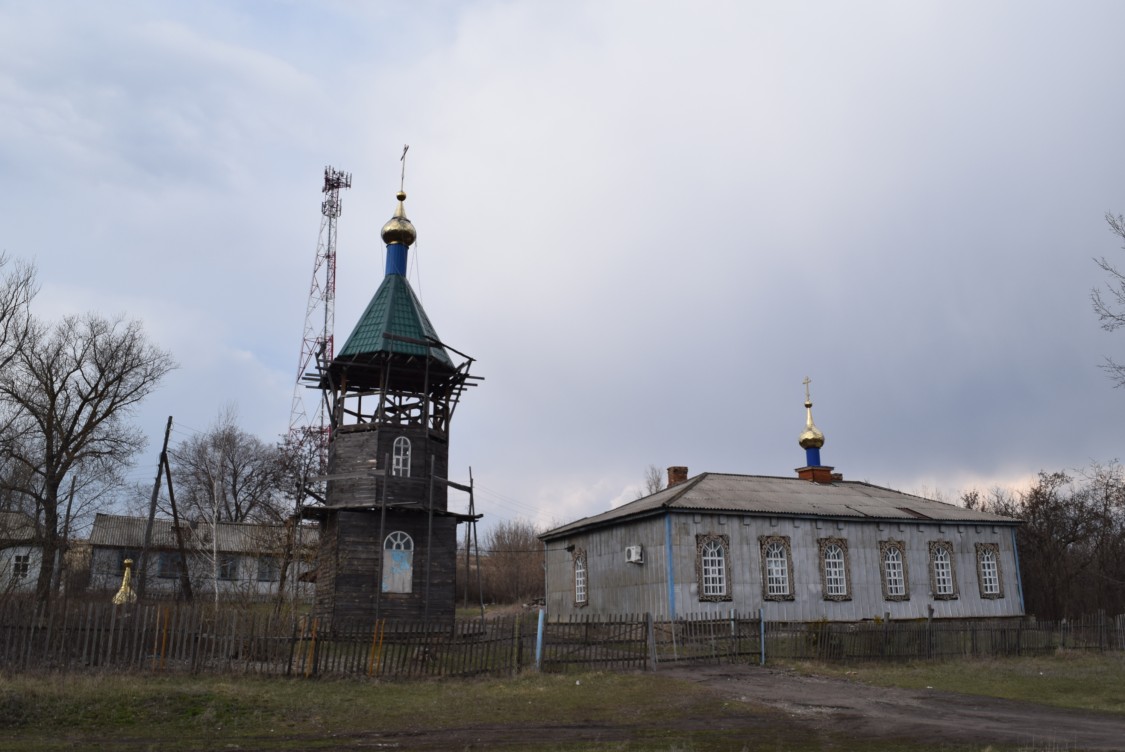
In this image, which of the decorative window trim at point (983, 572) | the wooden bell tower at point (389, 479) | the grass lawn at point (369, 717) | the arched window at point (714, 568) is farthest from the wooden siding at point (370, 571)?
the decorative window trim at point (983, 572)

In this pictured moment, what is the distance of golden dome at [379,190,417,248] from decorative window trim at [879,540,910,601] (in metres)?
20.2

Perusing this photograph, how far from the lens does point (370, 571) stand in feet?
81.8

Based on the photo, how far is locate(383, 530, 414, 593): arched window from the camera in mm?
25047

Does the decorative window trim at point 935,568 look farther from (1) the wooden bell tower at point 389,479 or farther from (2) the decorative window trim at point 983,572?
(1) the wooden bell tower at point 389,479

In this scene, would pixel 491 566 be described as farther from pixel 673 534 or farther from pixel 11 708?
pixel 11 708

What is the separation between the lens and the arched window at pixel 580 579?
30167mm

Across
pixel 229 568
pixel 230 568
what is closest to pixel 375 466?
pixel 230 568

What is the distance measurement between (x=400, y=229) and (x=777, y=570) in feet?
57.8

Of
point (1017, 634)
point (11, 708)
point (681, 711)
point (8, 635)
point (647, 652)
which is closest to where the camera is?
point (11, 708)

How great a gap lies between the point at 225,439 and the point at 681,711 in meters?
45.7

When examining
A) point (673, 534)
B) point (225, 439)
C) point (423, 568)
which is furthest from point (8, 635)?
point (225, 439)

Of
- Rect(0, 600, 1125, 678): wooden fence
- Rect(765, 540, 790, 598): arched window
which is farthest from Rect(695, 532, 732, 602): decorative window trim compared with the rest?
Rect(0, 600, 1125, 678): wooden fence

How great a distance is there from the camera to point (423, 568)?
25.6 meters

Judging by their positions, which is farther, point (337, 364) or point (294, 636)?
point (337, 364)
